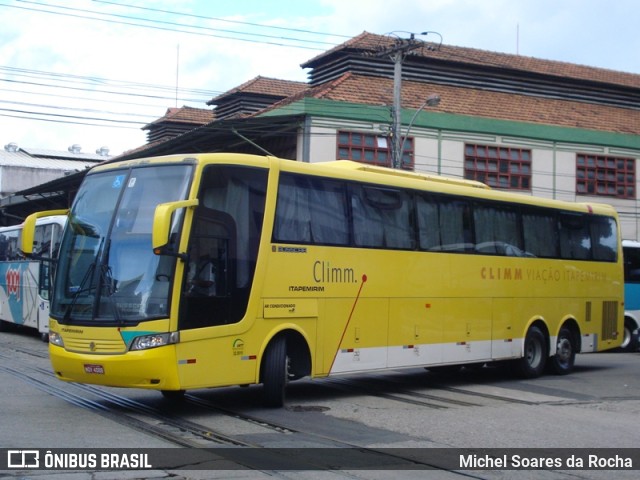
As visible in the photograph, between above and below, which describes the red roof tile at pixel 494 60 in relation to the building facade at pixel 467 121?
above

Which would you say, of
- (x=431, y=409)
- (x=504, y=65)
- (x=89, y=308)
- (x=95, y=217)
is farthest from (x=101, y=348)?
(x=504, y=65)

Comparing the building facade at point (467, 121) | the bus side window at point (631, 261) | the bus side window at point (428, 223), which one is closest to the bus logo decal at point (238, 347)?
the bus side window at point (428, 223)

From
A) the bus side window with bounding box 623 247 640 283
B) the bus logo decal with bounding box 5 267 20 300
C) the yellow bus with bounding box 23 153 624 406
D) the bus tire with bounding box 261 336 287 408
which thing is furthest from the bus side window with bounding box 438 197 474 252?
the bus logo decal with bounding box 5 267 20 300

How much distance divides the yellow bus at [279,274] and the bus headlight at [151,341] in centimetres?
2

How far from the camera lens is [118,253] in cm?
1195

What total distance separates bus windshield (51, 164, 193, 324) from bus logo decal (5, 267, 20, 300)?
15959 millimetres

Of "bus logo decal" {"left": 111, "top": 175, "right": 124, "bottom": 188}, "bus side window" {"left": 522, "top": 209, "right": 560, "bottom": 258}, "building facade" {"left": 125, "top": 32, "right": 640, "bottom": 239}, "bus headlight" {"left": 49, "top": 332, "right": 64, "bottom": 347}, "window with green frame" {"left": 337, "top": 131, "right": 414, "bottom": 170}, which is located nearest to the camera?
"bus headlight" {"left": 49, "top": 332, "right": 64, "bottom": 347}

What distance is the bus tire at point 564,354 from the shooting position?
19.2 m

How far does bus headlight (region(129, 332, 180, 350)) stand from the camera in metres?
11.5

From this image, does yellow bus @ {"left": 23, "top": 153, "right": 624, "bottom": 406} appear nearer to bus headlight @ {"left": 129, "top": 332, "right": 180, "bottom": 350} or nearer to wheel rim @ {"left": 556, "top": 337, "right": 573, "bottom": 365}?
bus headlight @ {"left": 129, "top": 332, "right": 180, "bottom": 350}

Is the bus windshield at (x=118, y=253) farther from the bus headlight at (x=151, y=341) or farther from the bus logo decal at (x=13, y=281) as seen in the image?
the bus logo decal at (x=13, y=281)

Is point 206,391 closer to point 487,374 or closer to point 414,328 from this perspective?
point 414,328

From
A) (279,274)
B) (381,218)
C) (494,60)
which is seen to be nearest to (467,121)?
(494,60)

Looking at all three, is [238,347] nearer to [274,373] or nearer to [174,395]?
[274,373]
